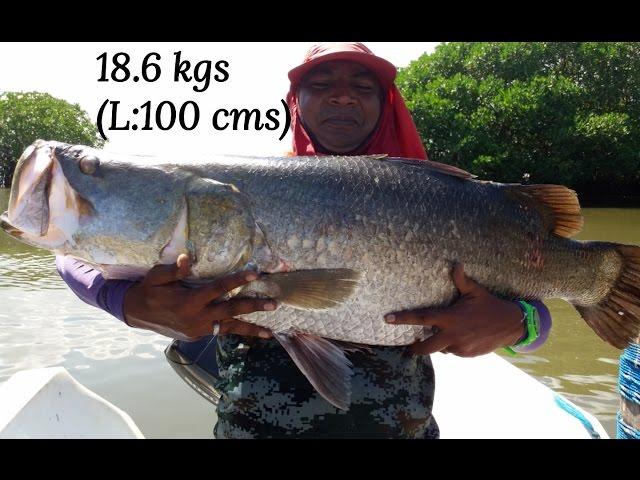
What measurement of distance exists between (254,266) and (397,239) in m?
0.53

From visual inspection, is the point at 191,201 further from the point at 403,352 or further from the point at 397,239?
the point at 403,352

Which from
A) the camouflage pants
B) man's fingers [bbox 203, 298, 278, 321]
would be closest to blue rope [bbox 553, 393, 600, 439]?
the camouflage pants

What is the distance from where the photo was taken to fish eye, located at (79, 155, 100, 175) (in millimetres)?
1766

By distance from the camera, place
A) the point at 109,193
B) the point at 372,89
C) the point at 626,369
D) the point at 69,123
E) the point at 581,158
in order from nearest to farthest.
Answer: the point at 109,193 → the point at 372,89 → the point at 626,369 → the point at 581,158 → the point at 69,123

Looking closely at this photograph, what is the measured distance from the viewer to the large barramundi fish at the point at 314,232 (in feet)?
5.73

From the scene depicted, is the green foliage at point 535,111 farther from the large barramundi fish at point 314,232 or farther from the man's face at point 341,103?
the large barramundi fish at point 314,232

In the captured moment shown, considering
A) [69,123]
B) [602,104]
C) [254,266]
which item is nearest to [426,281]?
[254,266]

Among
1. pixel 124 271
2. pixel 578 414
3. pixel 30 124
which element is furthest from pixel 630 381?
pixel 30 124

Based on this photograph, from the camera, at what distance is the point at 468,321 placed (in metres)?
1.88

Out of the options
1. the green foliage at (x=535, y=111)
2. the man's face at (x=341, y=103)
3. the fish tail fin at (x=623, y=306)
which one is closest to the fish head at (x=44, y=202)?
the man's face at (x=341, y=103)

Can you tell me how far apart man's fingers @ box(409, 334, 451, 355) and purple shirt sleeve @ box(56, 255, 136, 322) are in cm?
103

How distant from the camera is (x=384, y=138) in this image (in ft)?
8.04

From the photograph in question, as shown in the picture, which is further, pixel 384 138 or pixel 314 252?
pixel 384 138

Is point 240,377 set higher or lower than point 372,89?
lower
